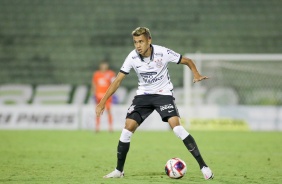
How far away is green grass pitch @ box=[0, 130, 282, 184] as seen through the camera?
319 inches

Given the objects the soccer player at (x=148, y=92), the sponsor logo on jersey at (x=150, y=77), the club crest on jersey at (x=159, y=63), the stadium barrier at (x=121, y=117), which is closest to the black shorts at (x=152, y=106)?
the soccer player at (x=148, y=92)

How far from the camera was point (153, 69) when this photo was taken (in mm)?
8133

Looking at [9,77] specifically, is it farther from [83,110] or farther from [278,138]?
[278,138]

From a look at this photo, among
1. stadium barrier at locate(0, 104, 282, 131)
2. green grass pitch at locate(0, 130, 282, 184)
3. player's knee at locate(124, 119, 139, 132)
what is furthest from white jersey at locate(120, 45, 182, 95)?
stadium barrier at locate(0, 104, 282, 131)

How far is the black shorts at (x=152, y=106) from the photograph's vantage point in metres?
8.10

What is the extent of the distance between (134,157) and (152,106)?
3.11 meters

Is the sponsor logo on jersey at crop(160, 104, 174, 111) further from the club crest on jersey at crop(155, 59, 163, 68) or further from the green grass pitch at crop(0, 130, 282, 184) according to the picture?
the green grass pitch at crop(0, 130, 282, 184)

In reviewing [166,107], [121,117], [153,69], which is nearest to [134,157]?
[166,107]

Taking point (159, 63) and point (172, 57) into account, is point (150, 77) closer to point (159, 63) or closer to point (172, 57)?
point (159, 63)

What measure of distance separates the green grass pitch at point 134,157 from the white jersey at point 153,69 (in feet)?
3.80

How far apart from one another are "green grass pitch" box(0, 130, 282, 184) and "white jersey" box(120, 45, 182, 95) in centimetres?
116

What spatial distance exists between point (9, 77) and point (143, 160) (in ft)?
42.7

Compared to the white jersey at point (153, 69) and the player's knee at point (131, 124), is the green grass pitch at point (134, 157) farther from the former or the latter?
the white jersey at point (153, 69)

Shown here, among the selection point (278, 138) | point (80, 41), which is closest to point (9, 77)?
point (80, 41)
